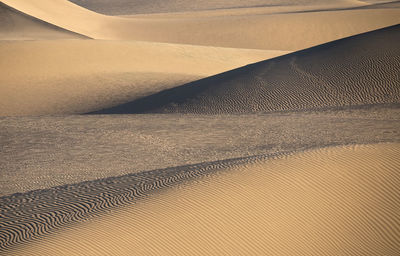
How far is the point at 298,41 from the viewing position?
3416 centimetres

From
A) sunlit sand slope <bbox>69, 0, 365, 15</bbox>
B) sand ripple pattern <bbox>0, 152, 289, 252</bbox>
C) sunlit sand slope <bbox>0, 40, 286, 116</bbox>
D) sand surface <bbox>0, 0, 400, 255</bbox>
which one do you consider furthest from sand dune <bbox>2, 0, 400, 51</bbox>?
sand ripple pattern <bbox>0, 152, 289, 252</bbox>

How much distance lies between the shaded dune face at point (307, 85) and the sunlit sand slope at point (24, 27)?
1588 centimetres

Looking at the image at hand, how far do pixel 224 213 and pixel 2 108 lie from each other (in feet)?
42.7

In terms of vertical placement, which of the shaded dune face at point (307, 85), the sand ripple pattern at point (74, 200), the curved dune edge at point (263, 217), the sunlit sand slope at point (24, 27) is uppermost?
the sunlit sand slope at point (24, 27)

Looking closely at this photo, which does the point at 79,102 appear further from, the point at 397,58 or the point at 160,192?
the point at 160,192

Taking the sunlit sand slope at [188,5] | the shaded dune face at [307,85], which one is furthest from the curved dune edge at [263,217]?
the sunlit sand slope at [188,5]

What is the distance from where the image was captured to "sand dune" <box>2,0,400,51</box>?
34312 mm

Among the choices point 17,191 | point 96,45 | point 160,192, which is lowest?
point 17,191

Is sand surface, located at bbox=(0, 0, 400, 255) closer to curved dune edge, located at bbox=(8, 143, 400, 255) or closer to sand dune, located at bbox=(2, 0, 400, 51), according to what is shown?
curved dune edge, located at bbox=(8, 143, 400, 255)

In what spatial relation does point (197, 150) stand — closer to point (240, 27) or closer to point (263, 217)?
point (263, 217)

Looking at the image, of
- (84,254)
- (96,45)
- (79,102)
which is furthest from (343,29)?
(84,254)

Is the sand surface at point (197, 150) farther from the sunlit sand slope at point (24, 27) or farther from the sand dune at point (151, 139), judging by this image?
the sunlit sand slope at point (24, 27)

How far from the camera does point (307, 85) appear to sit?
49.4 feet

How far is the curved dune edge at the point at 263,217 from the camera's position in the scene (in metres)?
4.96
